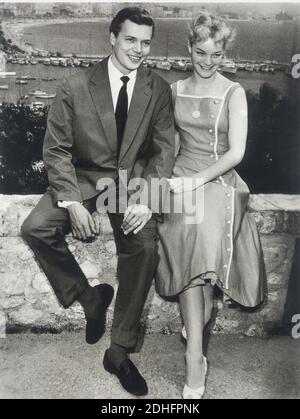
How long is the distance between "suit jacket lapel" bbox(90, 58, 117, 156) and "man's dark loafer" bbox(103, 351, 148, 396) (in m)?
1.18

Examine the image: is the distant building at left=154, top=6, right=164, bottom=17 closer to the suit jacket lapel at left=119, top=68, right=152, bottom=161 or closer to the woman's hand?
the suit jacket lapel at left=119, top=68, right=152, bottom=161

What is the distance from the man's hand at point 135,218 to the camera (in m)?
2.39

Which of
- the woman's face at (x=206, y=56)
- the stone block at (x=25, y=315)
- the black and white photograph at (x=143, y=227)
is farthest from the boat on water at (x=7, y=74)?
the stone block at (x=25, y=315)

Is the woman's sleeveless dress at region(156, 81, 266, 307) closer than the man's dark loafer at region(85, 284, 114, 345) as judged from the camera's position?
Yes

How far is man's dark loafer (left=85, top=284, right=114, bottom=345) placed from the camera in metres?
2.67

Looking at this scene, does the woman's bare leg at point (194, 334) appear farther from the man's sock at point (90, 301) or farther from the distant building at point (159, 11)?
the distant building at point (159, 11)

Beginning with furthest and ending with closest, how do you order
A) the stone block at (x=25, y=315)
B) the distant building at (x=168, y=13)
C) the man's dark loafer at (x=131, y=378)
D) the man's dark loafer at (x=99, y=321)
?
the distant building at (x=168, y=13)
the stone block at (x=25, y=315)
the man's dark loafer at (x=99, y=321)
the man's dark loafer at (x=131, y=378)

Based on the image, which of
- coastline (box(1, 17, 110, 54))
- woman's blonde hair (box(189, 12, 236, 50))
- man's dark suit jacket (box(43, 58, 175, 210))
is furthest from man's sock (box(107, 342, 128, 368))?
coastline (box(1, 17, 110, 54))

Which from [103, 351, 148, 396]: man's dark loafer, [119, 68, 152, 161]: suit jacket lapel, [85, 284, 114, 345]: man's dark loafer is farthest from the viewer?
[85, 284, 114, 345]: man's dark loafer

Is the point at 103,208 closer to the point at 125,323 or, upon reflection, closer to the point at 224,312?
the point at 125,323

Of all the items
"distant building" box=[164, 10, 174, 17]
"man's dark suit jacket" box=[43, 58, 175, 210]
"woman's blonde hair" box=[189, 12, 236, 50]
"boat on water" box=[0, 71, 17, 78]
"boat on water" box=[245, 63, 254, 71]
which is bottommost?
"man's dark suit jacket" box=[43, 58, 175, 210]

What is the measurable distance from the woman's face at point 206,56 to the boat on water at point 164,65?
0.66m
